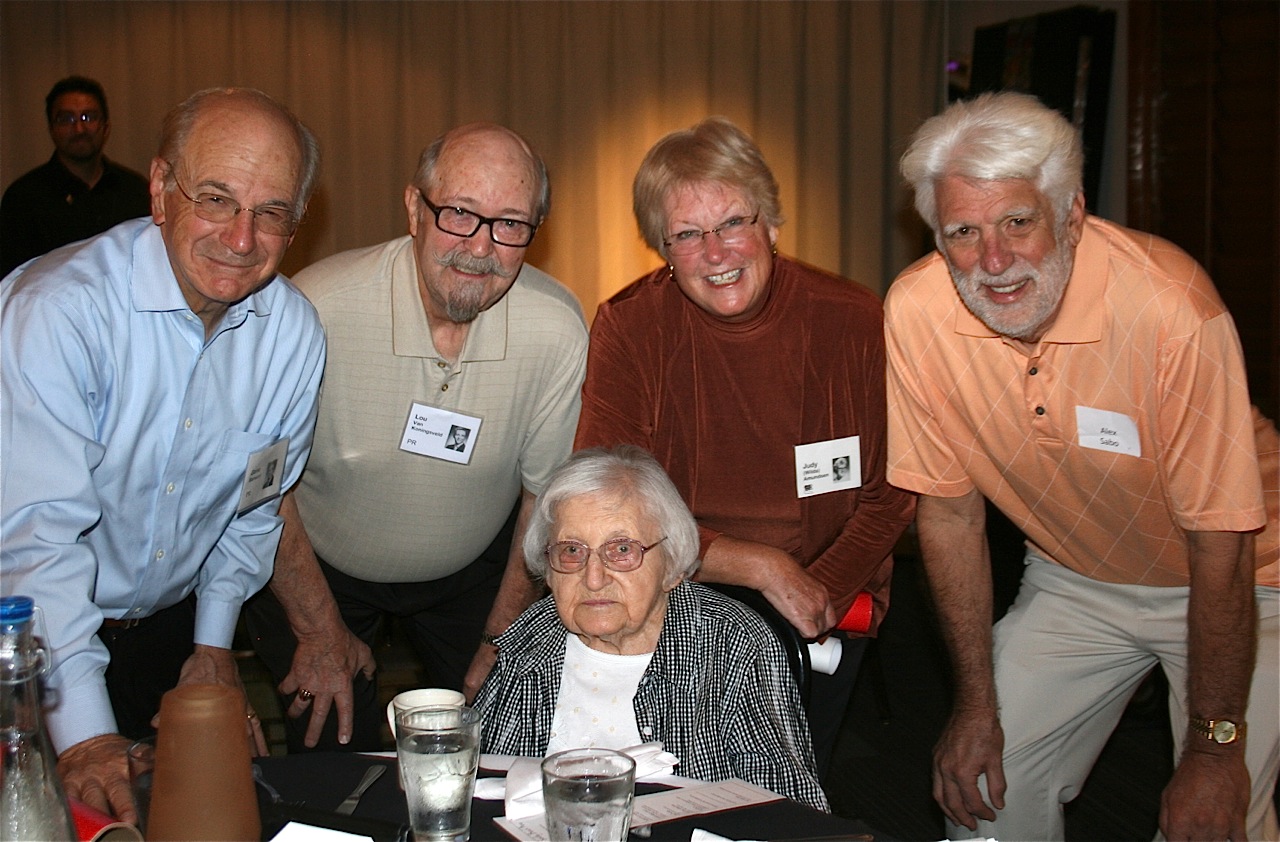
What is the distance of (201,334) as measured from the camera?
87.3 inches

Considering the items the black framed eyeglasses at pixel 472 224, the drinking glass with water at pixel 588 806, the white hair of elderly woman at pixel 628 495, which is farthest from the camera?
the black framed eyeglasses at pixel 472 224

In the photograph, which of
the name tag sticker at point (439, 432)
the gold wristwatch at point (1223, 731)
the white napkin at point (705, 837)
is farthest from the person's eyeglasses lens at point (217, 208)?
the gold wristwatch at point (1223, 731)

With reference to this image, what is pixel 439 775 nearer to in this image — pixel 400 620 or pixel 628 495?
pixel 628 495

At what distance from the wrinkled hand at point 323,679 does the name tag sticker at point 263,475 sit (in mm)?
527

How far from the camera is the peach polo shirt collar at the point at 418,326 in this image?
2.68 metres

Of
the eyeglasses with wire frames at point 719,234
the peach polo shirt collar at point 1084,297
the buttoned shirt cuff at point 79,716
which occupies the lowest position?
the buttoned shirt cuff at point 79,716

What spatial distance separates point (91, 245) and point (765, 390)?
146cm

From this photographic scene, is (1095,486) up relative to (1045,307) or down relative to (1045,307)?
down

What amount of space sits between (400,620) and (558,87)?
4.97 m

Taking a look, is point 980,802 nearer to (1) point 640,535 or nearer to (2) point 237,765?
(1) point 640,535

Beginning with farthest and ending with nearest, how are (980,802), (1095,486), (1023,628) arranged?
(1023,628), (980,802), (1095,486)

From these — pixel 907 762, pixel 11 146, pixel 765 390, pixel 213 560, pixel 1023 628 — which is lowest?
pixel 907 762

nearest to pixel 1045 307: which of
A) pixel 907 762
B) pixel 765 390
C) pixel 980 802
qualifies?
pixel 765 390

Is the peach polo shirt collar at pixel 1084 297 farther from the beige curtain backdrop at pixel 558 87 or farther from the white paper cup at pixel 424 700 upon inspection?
the beige curtain backdrop at pixel 558 87
